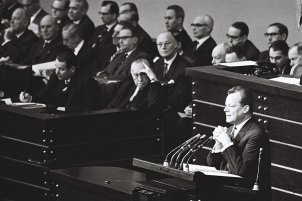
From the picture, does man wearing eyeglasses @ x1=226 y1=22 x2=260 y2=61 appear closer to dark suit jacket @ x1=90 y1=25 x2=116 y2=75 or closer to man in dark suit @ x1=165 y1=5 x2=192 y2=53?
man in dark suit @ x1=165 y1=5 x2=192 y2=53

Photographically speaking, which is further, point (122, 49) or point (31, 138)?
point (122, 49)

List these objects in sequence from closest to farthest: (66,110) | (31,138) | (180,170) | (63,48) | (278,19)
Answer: (180,170) → (31,138) → (66,110) → (63,48) → (278,19)

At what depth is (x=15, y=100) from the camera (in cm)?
1093

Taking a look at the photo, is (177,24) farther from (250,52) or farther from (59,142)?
(59,142)

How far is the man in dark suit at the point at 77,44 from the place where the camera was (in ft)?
41.2

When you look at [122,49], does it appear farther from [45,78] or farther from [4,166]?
[4,166]

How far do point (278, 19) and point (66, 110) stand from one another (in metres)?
4.50

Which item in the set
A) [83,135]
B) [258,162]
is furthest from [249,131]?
[83,135]

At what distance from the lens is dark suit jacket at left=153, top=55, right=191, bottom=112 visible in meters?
10.6

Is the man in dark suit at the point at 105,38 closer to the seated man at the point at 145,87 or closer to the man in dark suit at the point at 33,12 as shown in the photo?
the man in dark suit at the point at 33,12

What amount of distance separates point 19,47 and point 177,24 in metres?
2.24

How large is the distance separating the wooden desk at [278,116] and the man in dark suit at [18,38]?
5.24 metres

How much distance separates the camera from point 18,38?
13.8m

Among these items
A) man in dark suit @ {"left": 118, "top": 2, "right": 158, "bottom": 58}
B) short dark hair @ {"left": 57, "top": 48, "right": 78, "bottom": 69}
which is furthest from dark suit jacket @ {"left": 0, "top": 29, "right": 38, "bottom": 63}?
short dark hair @ {"left": 57, "top": 48, "right": 78, "bottom": 69}
